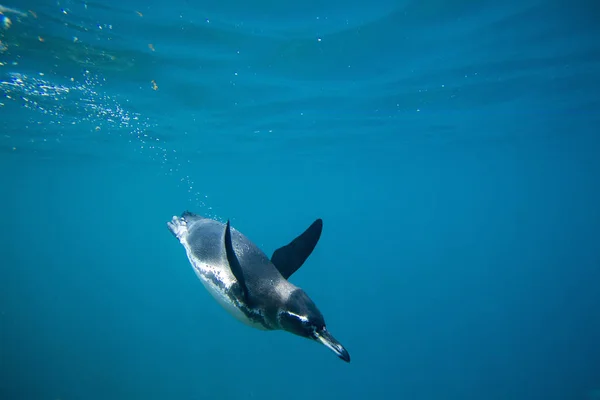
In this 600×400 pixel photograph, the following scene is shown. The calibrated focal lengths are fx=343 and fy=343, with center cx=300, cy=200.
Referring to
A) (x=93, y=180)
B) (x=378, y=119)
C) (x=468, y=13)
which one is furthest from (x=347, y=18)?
(x=93, y=180)

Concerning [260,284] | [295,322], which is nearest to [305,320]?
[295,322]

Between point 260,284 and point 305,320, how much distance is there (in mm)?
336

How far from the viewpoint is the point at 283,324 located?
1921 mm

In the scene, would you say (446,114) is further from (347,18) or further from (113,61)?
(113,61)

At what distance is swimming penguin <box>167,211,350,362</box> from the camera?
71.1 inches

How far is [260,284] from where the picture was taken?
1.95 metres

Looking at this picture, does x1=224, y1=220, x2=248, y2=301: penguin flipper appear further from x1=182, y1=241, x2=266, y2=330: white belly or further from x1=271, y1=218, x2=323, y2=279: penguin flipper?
x1=271, y1=218, x2=323, y2=279: penguin flipper

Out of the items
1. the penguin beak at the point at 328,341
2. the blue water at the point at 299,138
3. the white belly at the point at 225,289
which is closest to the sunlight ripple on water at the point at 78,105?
the blue water at the point at 299,138

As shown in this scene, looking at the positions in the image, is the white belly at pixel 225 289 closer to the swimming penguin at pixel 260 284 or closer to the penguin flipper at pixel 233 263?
the swimming penguin at pixel 260 284

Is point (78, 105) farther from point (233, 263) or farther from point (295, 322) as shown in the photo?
point (295, 322)

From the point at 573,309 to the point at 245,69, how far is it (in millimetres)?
31266

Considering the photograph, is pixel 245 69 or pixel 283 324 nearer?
pixel 283 324

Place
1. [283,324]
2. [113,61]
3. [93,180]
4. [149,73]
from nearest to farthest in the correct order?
[283,324] < [113,61] < [149,73] < [93,180]

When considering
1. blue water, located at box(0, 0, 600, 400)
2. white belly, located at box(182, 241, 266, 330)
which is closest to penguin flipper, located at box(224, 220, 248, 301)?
white belly, located at box(182, 241, 266, 330)
